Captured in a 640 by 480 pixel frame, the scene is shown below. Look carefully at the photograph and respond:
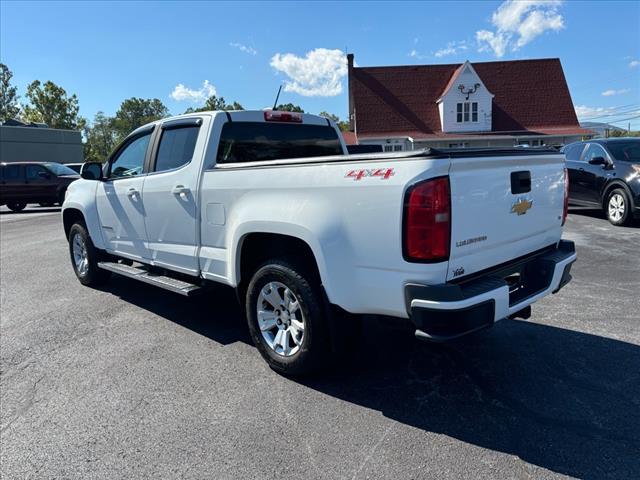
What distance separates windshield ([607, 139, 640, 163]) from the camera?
9.54 m

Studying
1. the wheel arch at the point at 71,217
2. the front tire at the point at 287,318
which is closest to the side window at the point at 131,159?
the wheel arch at the point at 71,217

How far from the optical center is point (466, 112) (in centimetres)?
3166

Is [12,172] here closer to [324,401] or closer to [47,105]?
[324,401]

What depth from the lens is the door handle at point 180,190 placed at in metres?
4.16

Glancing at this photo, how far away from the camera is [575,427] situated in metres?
2.83

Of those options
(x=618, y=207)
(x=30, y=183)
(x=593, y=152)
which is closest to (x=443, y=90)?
(x=593, y=152)

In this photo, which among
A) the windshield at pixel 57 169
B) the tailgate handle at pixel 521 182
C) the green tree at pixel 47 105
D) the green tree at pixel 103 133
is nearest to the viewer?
the tailgate handle at pixel 521 182

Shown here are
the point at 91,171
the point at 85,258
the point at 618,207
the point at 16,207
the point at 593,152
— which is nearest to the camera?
the point at 91,171

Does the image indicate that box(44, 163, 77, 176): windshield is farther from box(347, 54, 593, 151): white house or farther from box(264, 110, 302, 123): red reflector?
box(347, 54, 593, 151): white house

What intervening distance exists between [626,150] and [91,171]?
32.5 ft

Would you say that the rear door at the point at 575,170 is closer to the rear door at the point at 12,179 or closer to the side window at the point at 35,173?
the side window at the point at 35,173

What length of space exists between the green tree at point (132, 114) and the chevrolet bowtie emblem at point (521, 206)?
114 m

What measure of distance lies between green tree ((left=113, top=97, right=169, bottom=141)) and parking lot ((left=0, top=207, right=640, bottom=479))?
370 ft

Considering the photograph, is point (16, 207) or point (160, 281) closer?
point (160, 281)
